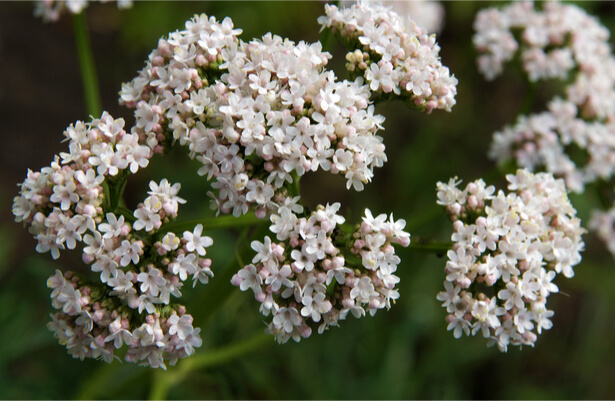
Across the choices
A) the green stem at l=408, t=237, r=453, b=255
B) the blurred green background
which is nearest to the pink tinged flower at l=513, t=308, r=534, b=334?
the green stem at l=408, t=237, r=453, b=255

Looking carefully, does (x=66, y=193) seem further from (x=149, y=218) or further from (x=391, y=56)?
(x=391, y=56)

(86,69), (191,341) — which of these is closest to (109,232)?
(191,341)

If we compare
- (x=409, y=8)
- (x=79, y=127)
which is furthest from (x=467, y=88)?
(x=79, y=127)

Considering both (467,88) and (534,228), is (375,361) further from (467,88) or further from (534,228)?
(467,88)

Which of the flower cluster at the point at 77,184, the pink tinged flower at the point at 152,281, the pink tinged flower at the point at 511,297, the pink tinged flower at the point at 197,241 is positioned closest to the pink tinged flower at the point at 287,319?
the pink tinged flower at the point at 197,241

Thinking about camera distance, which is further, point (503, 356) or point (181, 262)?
point (503, 356)

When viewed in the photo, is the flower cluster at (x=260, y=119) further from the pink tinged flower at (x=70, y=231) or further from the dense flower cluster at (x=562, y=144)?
the dense flower cluster at (x=562, y=144)
